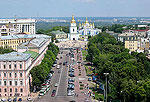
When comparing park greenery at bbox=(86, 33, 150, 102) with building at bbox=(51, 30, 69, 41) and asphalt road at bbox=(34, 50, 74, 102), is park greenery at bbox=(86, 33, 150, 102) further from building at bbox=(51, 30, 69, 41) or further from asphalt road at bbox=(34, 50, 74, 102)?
building at bbox=(51, 30, 69, 41)

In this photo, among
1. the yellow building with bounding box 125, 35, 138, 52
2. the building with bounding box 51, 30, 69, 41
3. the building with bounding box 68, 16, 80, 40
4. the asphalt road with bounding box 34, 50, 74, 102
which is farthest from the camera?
the building with bounding box 68, 16, 80, 40

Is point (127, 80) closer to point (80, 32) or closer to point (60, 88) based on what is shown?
point (60, 88)

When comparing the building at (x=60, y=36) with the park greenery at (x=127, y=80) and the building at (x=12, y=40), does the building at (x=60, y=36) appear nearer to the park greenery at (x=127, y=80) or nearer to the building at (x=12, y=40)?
the building at (x=12, y=40)

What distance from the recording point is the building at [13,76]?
185 ft

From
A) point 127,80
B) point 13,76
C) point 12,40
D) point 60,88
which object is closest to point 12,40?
point 12,40

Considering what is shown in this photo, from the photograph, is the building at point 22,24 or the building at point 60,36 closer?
the building at point 22,24

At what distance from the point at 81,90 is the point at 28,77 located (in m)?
10.8

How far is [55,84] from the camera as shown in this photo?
65625 millimetres

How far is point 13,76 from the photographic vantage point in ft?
186

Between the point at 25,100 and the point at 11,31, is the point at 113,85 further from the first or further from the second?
the point at 11,31

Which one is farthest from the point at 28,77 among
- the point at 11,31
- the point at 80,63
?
the point at 11,31

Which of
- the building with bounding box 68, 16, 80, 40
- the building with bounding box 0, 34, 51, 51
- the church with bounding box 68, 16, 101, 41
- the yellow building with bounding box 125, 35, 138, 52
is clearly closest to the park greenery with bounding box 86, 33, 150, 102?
the yellow building with bounding box 125, 35, 138, 52

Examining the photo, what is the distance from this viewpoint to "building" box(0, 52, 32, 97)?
5638 centimetres

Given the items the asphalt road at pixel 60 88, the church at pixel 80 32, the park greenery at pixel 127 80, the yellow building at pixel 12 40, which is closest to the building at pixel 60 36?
the church at pixel 80 32
